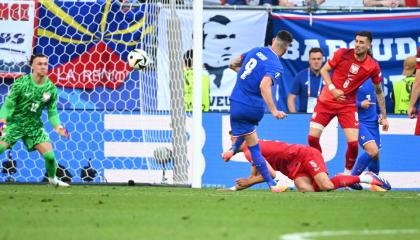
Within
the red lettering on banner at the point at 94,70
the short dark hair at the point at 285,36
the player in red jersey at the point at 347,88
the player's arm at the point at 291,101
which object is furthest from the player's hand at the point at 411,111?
the red lettering on banner at the point at 94,70

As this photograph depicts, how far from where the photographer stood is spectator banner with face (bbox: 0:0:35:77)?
15.0 m

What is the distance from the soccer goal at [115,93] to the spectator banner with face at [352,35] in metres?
1.92

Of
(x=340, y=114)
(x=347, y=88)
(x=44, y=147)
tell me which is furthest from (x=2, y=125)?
(x=347, y=88)

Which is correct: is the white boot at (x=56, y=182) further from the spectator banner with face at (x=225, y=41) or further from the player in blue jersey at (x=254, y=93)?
the spectator banner with face at (x=225, y=41)

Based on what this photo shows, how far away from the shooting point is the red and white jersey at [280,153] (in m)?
12.9

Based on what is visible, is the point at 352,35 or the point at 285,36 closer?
the point at 285,36

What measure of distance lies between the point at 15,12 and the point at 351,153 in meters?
5.23

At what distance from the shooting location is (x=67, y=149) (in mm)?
14805

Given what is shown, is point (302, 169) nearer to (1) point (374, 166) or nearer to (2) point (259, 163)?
(2) point (259, 163)

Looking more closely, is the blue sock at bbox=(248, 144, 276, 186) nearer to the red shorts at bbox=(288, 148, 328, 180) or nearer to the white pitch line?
the red shorts at bbox=(288, 148, 328, 180)

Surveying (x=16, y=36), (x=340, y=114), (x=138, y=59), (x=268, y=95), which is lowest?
(x=340, y=114)

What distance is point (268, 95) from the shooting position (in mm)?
12219

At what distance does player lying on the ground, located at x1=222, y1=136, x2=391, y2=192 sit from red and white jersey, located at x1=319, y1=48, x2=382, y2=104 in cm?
130

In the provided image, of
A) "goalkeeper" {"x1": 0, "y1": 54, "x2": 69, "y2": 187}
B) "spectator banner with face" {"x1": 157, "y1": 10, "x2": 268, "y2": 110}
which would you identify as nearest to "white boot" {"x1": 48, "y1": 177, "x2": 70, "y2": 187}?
"goalkeeper" {"x1": 0, "y1": 54, "x2": 69, "y2": 187}
